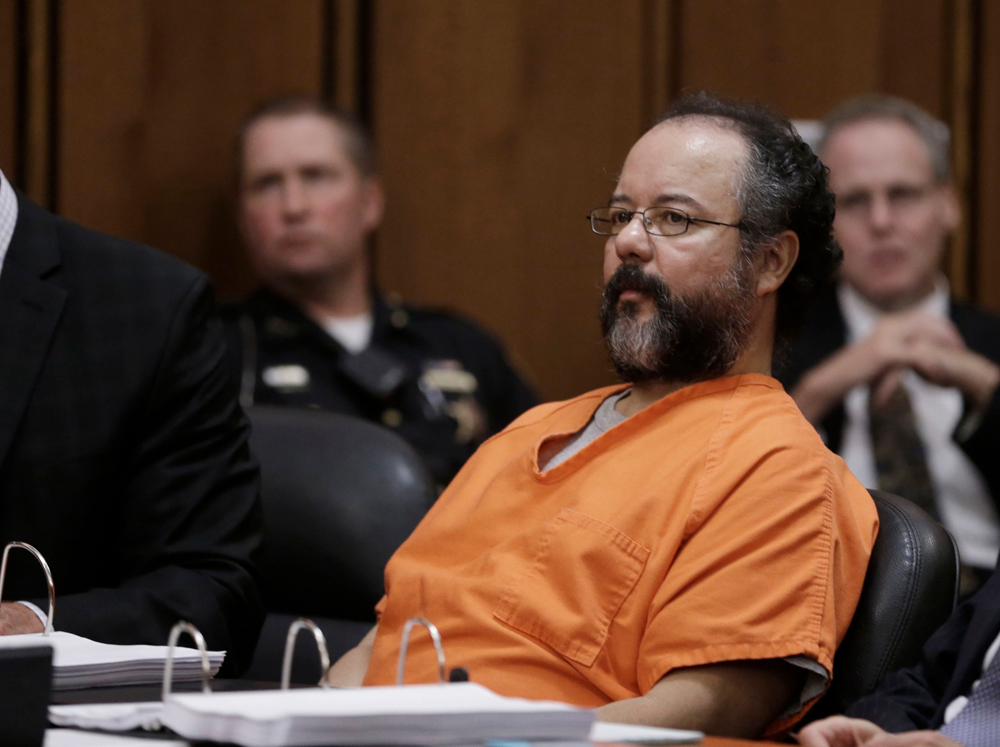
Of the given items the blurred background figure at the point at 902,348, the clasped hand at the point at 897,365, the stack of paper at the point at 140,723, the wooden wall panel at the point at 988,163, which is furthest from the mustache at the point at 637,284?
the wooden wall panel at the point at 988,163

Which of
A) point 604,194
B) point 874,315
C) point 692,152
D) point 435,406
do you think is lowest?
point 435,406

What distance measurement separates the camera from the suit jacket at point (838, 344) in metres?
2.67

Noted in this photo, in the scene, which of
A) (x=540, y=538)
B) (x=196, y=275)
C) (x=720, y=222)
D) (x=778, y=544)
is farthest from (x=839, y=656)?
(x=196, y=275)

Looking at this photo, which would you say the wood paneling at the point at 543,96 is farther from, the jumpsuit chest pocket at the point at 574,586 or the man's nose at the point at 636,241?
the jumpsuit chest pocket at the point at 574,586

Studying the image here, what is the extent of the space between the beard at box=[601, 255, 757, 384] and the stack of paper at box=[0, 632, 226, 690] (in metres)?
0.65

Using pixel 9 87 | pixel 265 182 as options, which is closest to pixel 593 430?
pixel 265 182

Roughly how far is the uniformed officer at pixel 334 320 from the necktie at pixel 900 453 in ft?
2.85

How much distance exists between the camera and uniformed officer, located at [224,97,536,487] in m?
3.03

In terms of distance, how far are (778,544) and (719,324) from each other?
0.33 metres

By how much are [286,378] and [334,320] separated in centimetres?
29

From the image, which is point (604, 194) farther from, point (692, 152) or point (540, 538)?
point (540, 538)

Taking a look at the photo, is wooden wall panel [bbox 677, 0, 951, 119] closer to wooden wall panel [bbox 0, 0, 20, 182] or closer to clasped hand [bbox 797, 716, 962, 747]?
wooden wall panel [bbox 0, 0, 20, 182]

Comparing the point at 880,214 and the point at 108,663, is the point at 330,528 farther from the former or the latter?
the point at 880,214

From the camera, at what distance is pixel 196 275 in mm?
1827
